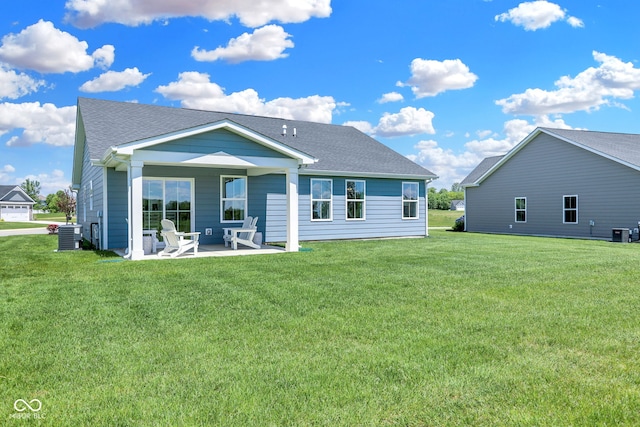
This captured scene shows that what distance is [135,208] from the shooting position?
10.9 m

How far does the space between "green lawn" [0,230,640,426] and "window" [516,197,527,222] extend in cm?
1590

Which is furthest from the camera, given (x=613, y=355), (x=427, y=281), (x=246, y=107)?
(x=246, y=107)

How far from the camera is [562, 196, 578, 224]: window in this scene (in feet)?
67.8

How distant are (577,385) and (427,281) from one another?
4.34 meters

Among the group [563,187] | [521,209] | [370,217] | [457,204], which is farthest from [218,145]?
[457,204]

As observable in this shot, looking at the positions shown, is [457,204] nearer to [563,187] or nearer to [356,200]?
[563,187]

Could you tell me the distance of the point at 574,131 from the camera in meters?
22.7

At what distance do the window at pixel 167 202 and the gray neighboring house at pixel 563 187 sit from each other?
682 inches

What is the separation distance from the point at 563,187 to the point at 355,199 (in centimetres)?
1106

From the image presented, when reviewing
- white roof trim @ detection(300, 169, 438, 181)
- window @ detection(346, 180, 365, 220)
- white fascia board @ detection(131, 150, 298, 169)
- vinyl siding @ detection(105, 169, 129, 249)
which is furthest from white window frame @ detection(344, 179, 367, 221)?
vinyl siding @ detection(105, 169, 129, 249)

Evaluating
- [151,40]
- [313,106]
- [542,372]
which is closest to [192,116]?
[151,40]

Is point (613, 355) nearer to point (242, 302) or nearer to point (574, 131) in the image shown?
point (242, 302)

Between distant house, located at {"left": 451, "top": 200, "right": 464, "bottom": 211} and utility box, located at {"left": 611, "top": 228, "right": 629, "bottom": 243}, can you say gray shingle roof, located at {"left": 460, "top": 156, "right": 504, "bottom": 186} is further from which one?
distant house, located at {"left": 451, "top": 200, "right": 464, "bottom": 211}

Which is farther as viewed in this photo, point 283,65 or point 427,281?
point 283,65
